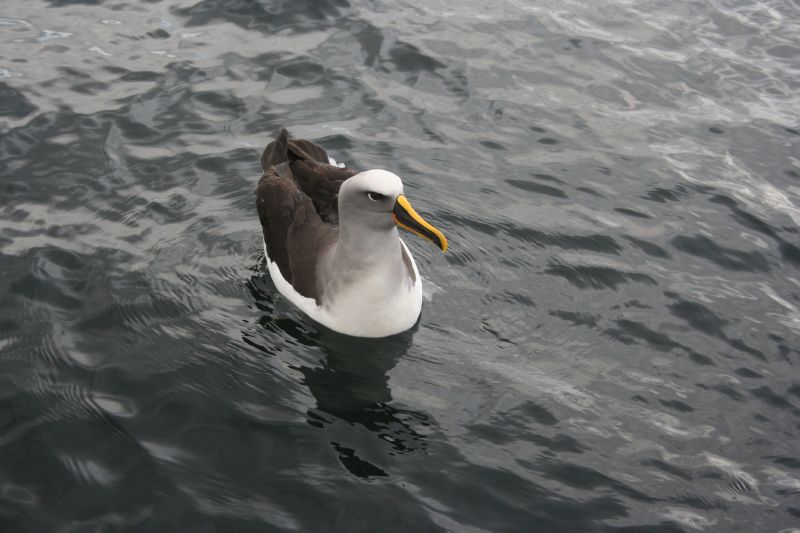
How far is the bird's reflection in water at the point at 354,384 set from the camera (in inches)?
276

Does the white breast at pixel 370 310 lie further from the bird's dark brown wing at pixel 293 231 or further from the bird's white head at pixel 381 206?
the bird's white head at pixel 381 206

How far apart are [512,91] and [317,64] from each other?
2.78 m

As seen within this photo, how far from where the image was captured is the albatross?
25.7 ft

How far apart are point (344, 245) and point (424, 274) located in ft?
4.85

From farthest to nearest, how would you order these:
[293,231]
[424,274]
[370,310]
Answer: [424,274] < [293,231] < [370,310]

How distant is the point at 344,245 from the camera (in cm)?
814

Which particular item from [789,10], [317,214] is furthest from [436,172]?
[789,10]

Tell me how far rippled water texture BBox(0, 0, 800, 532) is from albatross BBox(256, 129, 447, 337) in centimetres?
28

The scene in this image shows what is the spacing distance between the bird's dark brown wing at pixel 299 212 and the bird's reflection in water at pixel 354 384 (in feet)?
1.13

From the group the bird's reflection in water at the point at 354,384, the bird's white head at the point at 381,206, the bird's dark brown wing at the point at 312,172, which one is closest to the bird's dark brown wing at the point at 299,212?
the bird's dark brown wing at the point at 312,172

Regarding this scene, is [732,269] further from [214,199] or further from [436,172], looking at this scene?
[214,199]

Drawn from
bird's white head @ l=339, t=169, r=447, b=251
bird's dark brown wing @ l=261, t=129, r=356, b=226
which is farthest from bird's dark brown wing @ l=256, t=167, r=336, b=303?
bird's white head @ l=339, t=169, r=447, b=251

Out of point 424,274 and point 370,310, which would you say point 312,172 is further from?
point 370,310

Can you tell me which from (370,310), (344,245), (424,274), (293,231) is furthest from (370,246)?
(424,274)
